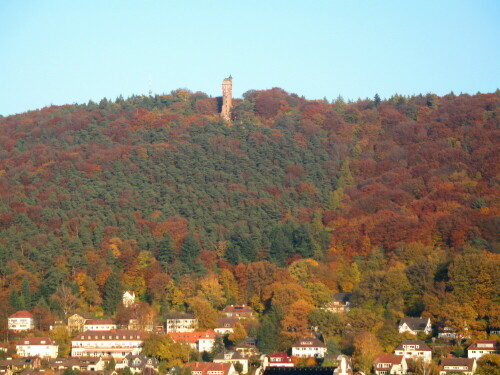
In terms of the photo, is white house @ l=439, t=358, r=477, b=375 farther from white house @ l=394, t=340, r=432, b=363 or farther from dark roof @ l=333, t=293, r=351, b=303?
dark roof @ l=333, t=293, r=351, b=303

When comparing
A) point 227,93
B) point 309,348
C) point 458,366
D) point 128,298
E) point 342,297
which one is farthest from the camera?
point 227,93

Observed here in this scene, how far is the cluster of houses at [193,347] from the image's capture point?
68.6m

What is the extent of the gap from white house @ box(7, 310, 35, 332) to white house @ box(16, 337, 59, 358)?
3.53 metres

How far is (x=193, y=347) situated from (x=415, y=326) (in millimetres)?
13653

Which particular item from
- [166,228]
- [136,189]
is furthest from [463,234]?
[136,189]

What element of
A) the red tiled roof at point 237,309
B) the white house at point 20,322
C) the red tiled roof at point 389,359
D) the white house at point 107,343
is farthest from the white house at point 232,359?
the white house at point 20,322

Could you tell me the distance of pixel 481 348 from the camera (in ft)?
229

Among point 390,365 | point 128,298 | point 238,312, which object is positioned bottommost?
point 390,365

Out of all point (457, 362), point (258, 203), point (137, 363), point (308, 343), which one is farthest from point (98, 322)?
point (258, 203)

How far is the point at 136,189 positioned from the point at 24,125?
27.8 meters

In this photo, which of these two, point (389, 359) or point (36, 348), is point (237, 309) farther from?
point (389, 359)

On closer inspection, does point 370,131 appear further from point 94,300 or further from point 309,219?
point 94,300

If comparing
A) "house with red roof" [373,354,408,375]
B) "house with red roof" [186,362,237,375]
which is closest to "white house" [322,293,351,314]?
"house with red roof" [373,354,408,375]

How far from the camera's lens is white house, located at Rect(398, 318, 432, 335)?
75.1 m
